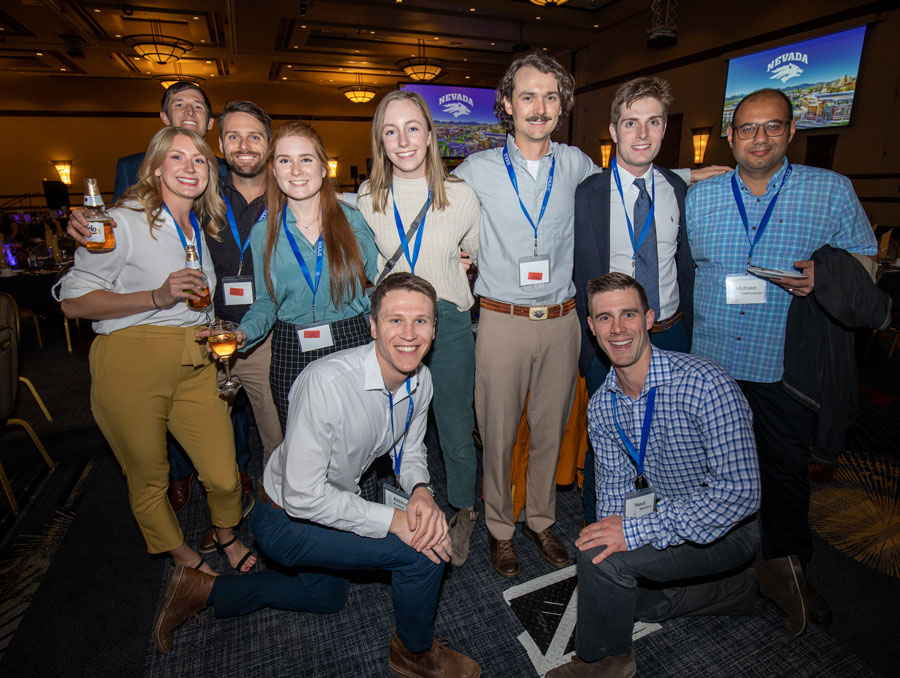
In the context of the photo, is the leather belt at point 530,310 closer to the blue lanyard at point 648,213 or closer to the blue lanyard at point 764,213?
the blue lanyard at point 648,213

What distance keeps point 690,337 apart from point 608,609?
4.18ft

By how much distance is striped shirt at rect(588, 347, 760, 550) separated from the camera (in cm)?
157

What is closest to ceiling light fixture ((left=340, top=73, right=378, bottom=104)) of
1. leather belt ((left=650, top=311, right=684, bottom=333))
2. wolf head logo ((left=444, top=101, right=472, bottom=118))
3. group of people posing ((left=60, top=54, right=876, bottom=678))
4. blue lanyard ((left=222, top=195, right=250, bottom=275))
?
wolf head logo ((left=444, top=101, right=472, bottom=118))

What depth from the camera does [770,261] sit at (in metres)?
2.02

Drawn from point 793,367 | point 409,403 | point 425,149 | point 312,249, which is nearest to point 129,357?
point 312,249

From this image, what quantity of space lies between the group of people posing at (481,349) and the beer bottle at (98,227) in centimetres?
3

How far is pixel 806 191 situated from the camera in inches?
77.0

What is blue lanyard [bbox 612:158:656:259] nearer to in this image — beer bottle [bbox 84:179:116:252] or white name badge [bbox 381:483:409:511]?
white name badge [bbox 381:483:409:511]

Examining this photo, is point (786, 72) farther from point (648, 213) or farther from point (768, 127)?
point (648, 213)

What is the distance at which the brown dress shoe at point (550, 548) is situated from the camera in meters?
2.31

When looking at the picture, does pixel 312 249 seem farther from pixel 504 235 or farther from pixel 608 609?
pixel 608 609

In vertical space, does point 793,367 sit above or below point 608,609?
above

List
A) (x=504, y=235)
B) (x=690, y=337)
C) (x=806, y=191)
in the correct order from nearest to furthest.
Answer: (x=806, y=191), (x=504, y=235), (x=690, y=337)

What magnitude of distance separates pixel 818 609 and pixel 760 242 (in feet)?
4.85
